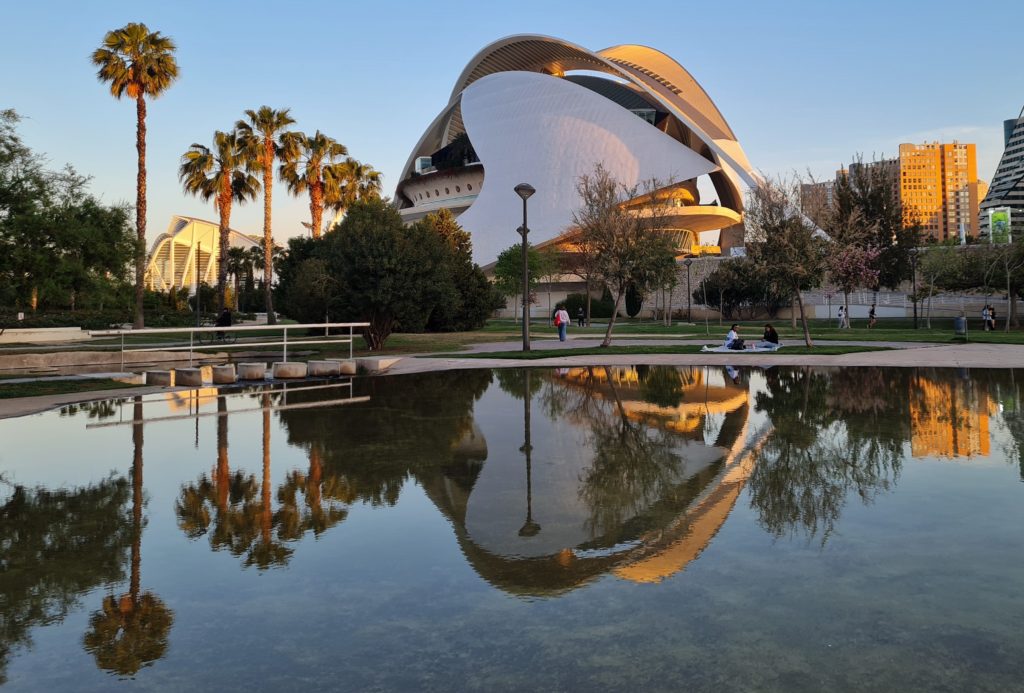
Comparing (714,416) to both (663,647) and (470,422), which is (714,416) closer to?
(470,422)

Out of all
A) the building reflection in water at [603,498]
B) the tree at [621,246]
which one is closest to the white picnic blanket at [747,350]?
the tree at [621,246]

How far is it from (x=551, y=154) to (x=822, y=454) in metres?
64.6

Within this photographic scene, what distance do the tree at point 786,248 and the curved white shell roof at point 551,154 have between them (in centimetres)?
3891

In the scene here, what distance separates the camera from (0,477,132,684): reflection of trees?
3.95 metres

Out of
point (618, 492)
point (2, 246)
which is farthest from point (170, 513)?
point (2, 246)

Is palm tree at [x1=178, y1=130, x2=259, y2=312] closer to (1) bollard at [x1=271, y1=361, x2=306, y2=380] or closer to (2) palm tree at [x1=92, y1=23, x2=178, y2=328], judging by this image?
(2) palm tree at [x1=92, y1=23, x2=178, y2=328]

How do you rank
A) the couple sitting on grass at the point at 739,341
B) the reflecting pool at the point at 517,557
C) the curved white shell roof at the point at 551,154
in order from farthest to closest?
the curved white shell roof at the point at 551,154 → the couple sitting on grass at the point at 739,341 → the reflecting pool at the point at 517,557

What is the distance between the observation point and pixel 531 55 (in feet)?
271

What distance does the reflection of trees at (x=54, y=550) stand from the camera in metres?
3.95

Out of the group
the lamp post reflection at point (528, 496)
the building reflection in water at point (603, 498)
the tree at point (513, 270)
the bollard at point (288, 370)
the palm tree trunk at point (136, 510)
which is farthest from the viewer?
the tree at point (513, 270)

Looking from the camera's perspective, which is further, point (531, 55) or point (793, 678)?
point (531, 55)

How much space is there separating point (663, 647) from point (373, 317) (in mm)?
24749

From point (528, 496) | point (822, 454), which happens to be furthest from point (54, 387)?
point (822, 454)

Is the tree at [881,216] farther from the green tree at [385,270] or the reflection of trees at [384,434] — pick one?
the reflection of trees at [384,434]
